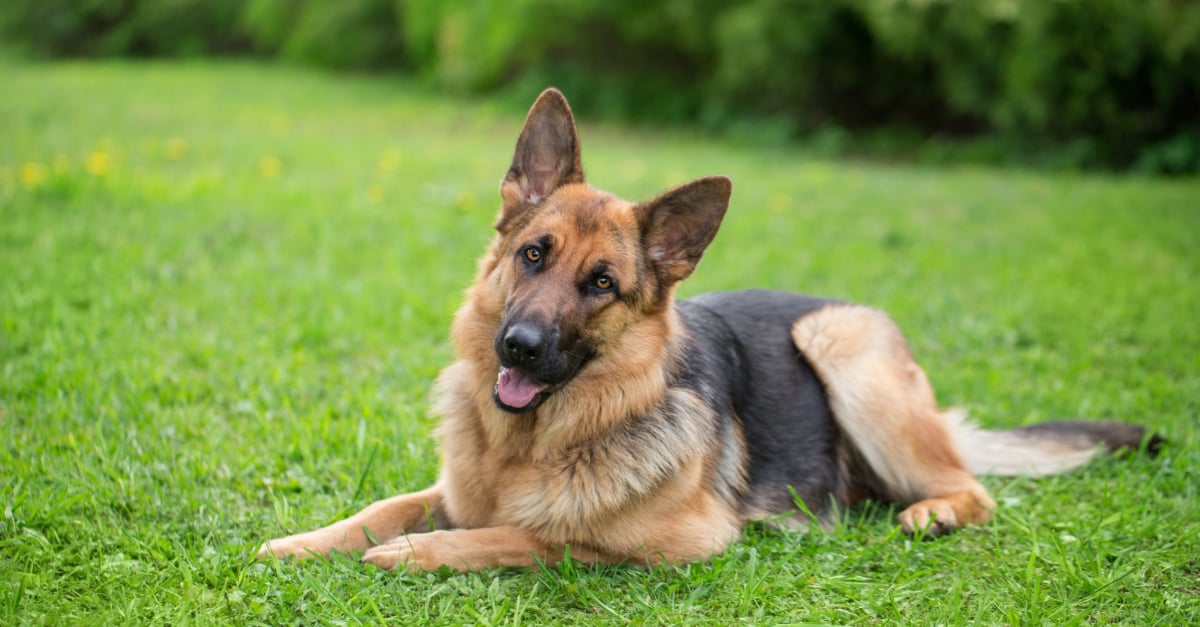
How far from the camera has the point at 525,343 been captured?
3.44 meters

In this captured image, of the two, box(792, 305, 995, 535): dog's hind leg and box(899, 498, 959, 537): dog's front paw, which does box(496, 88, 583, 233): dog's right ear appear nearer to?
box(792, 305, 995, 535): dog's hind leg

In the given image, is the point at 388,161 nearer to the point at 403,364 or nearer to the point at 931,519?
the point at 403,364

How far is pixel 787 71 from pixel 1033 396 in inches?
396

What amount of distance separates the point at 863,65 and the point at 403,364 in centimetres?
1159

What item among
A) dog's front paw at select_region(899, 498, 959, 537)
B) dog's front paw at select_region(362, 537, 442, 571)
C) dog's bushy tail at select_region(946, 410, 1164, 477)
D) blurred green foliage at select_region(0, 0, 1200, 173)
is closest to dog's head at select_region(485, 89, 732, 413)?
dog's front paw at select_region(362, 537, 442, 571)

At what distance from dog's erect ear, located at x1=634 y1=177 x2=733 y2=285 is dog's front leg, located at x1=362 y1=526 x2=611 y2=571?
1176 mm

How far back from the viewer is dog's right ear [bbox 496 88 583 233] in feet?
13.3

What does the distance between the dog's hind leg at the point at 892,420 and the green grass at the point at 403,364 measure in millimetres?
219

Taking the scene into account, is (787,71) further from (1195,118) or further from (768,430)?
(768,430)

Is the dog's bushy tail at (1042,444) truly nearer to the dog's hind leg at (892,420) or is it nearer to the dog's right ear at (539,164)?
the dog's hind leg at (892,420)

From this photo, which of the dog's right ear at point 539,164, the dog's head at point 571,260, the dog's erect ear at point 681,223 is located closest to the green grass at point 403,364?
the dog's head at point 571,260

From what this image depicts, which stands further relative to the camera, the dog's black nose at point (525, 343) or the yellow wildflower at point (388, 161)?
the yellow wildflower at point (388, 161)

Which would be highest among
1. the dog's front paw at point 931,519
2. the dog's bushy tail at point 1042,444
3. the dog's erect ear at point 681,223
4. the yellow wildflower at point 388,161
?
the dog's erect ear at point 681,223

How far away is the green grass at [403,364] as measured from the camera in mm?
3521
